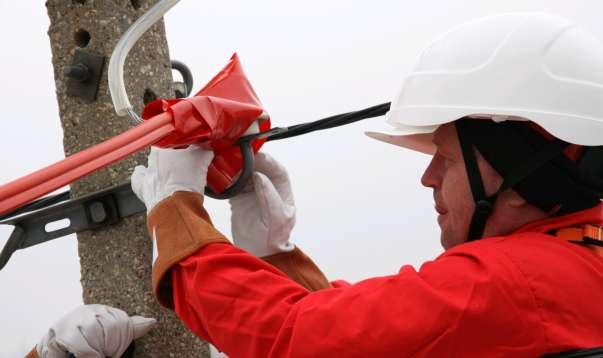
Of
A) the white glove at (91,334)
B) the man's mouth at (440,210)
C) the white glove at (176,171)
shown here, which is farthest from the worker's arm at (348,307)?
the white glove at (91,334)

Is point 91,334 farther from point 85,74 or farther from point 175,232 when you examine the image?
point 85,74

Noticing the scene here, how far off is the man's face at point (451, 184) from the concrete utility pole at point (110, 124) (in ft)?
2.76

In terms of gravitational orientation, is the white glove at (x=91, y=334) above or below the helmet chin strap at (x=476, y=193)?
below

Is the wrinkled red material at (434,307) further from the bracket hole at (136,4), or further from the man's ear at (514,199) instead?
the bracket hole at (136,4)

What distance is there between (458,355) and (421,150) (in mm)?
753

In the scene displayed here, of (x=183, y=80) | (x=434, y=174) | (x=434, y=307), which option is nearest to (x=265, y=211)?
(x=434, y=174)

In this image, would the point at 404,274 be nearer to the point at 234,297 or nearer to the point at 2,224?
the point at 234,297

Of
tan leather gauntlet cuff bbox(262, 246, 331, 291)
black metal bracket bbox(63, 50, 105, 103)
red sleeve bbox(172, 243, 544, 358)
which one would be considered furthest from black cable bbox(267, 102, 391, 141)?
red sleeve bbox(172, 243, 544, 358)

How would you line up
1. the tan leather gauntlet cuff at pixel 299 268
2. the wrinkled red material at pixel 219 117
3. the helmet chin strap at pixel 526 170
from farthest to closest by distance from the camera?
the tan leather gauntlet cuff at pixel 299 268 → the wrinkled red material at pixel 219 117 → the helmet chin strap at pixel 526 170

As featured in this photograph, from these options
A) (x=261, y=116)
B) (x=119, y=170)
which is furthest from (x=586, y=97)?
(x=119, y=170)

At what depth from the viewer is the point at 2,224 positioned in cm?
211

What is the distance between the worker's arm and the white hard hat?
1.10ft

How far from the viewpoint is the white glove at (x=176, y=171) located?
5.55 feet

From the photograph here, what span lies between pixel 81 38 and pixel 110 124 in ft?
0.90
